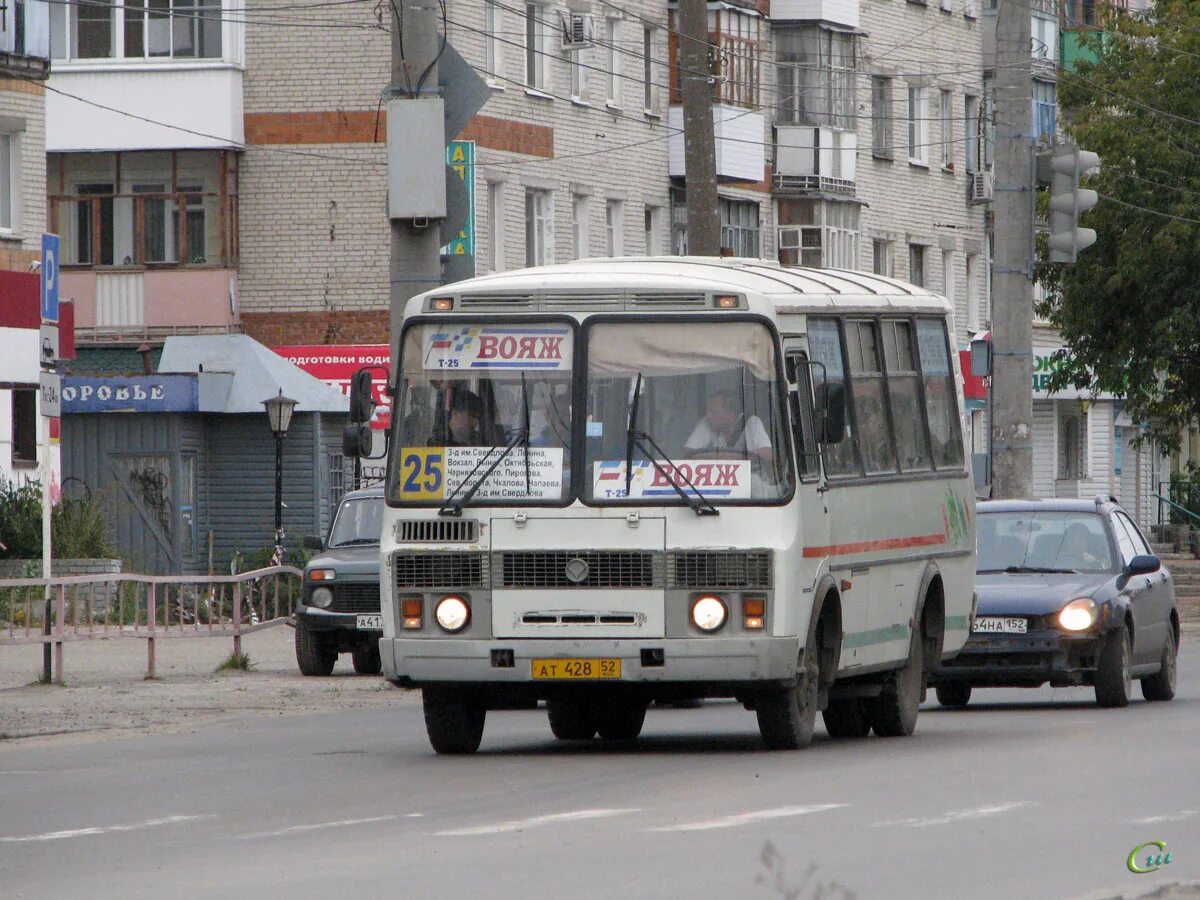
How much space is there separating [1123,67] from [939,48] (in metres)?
17.6

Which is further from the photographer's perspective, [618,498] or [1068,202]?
[1068,202]

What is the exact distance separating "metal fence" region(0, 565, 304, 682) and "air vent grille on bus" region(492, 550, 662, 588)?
320 inches

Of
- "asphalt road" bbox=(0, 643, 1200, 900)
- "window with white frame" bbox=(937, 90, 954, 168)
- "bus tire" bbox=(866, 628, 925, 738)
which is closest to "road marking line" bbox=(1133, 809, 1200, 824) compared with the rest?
"asphalt road" bbox=(0, 643, 1200, 900)

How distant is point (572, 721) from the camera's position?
1820 cm

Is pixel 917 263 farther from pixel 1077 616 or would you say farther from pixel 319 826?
pixel 319 826

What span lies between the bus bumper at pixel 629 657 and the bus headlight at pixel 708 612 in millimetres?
77

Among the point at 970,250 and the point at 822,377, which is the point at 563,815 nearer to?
the point at 822,377

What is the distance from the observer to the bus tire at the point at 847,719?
18188 millimetres

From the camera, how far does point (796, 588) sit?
51.9ft

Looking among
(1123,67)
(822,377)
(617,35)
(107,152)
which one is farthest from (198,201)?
(822,377)

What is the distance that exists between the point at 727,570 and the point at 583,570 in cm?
76

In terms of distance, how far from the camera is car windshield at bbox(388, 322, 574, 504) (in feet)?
52.6

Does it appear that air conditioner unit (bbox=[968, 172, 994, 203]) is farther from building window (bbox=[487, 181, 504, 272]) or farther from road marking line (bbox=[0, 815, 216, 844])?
road marking line (bbox=[0, 815, 216, 844])

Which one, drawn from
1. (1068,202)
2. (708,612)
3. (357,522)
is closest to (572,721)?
(708,612)
